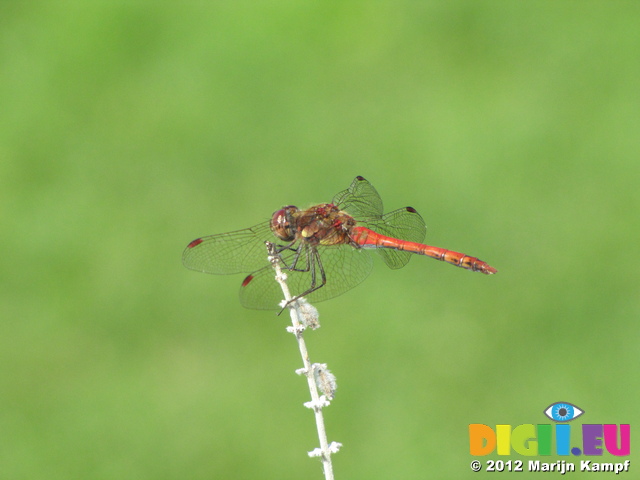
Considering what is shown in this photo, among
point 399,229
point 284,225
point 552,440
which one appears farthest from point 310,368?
point 552,440

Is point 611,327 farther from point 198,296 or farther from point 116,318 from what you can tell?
point 116,318

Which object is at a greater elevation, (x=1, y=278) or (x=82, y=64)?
(x=82, y=64)

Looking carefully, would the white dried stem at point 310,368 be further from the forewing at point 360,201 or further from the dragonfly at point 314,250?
the forewing at point 360,201

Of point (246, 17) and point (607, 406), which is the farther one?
point (246, 17)

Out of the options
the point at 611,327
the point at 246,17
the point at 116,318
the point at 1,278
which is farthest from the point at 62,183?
the point at 611,327

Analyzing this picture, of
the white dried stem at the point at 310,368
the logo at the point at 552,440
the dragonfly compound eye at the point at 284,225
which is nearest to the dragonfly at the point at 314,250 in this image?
the dragonfly compound eye at the point at 284,225

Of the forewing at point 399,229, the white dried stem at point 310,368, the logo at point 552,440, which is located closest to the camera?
the white dried stem at point 310,368
